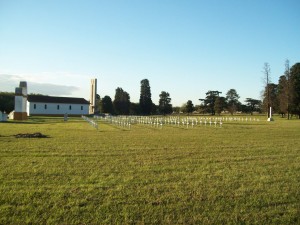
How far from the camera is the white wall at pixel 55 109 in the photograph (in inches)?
2677

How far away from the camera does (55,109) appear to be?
70.7m

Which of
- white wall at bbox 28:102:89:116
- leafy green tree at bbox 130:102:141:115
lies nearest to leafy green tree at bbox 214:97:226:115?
leafy green tree at bbox 130:102:141:115

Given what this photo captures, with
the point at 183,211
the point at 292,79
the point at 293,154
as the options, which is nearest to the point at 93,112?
the point at 292,79

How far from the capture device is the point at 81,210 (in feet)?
16.4

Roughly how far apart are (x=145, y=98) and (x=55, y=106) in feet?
78.5

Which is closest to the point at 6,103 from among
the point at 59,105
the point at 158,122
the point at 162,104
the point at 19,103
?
the point at 59,105

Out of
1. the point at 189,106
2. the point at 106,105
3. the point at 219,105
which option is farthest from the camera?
the point at 189,106

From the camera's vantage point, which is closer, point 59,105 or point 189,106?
point 59,105

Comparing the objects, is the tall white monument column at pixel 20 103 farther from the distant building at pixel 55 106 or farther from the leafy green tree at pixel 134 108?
the leafy green tree at pixel 134 108

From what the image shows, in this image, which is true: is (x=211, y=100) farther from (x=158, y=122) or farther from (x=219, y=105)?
(x=158, y=122)

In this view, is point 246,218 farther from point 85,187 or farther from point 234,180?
point 85,187

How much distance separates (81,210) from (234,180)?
3899 mm

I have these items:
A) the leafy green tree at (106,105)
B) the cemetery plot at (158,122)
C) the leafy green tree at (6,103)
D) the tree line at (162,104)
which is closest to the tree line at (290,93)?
the cemetery plot at (158,122)

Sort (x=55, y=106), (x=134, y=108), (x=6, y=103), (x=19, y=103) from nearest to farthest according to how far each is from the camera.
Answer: (x=19, y=103) < (x=6, y=103) < (x=55, y=106) < (x=134, y=108)
